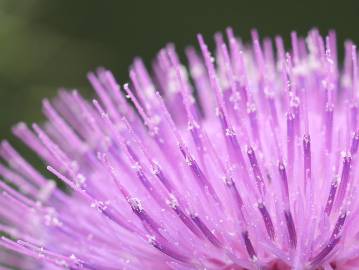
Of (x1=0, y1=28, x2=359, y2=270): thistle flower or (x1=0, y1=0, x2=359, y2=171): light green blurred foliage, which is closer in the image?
(x1=0, y1=28, x2=359, y2=270): thistle flower

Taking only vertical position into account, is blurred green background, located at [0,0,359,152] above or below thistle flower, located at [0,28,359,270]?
above

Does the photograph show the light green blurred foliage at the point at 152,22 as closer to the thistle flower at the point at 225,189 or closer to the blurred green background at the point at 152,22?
the blurred green background at the point at 152,22

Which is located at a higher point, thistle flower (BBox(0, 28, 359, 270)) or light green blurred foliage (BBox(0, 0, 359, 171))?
light green blurred foliage (BBox(0, 0, 359, 171))

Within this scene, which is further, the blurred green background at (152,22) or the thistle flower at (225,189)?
the blurred green background at (152,22)

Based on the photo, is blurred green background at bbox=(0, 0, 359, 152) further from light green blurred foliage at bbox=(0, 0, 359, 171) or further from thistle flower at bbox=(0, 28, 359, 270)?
thistle flower at bbox=(0, 28, 359, 270)

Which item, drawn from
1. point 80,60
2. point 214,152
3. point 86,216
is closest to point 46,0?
point 80,60

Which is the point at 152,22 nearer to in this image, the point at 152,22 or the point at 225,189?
the point at 152,22

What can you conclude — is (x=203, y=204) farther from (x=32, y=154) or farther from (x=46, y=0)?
(x=46, y=0)

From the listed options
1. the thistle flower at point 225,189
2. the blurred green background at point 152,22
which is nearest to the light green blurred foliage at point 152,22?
the blurred green background at point 152,22

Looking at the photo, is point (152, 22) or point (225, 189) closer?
point (225, 189)

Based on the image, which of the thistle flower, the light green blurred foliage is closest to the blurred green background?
the light green blurred foliage

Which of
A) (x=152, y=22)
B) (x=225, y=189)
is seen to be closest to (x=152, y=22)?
(x=152, y=22)
